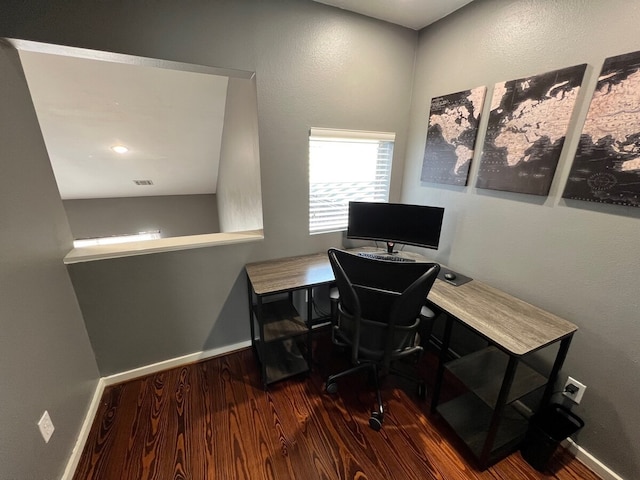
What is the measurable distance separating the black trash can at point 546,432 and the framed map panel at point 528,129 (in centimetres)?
119

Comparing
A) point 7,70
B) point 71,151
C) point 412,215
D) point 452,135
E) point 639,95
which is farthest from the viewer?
point 71,151

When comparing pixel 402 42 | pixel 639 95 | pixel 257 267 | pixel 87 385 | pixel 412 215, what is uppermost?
pixel 402 42

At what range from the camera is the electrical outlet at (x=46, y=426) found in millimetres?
1100

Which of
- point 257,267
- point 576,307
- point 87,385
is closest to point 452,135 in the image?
point 576,307

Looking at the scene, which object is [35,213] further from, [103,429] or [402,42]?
[402,42]

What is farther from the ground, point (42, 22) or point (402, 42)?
point (402, 42)

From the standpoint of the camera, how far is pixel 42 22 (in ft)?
3.86

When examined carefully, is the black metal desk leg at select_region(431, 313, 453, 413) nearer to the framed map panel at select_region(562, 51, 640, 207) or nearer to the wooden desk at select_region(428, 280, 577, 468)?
the wooden desk at select_region(428, 280, 577, 468)

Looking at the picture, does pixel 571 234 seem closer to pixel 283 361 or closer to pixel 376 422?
pixel 376 422

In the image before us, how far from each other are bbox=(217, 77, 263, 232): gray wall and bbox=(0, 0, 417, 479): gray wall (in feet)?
0.48

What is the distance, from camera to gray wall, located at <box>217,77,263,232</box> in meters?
1.90

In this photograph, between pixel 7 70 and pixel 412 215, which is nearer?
pixel 7 70

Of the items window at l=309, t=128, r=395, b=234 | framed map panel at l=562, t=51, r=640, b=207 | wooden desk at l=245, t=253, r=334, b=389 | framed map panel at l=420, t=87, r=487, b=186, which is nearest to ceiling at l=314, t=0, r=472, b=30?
framed map panel at l=420, t=87, r=487, b=186

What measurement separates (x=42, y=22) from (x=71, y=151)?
2.39 meters
